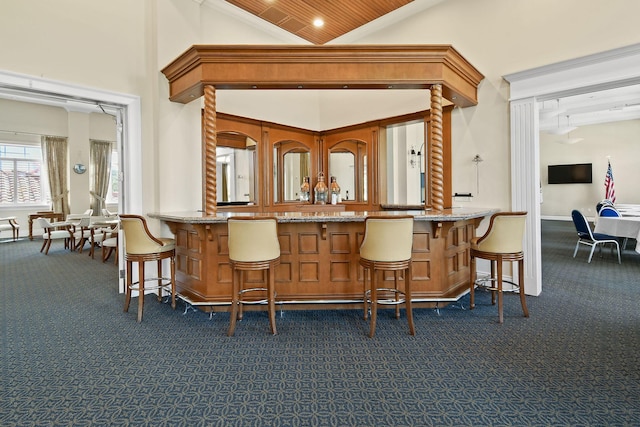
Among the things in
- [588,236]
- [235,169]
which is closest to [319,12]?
[235,169]

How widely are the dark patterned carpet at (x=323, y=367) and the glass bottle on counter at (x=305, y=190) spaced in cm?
305

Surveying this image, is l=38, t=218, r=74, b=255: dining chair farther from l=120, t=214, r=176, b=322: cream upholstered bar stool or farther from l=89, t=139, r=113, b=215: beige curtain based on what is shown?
l=120, t=214, r=176, b=322: cream upholstered bar stool

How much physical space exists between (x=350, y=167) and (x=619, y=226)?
4.86 m

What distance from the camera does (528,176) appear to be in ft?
13.5

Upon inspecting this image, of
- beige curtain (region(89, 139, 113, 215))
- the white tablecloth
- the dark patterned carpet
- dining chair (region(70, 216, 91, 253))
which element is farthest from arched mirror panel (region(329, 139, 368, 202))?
beige curtain (region(89, 139, 113, 215))

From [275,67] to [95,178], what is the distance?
30.1ft

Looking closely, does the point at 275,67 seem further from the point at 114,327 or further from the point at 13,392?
the point at 13,392

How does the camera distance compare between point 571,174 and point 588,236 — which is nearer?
point 588,236

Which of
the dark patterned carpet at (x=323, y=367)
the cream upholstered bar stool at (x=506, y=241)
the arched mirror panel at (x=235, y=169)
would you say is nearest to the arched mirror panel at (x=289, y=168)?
the arched mirror panel at (x=235, y=169)

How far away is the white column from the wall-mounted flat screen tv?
10.8 meters

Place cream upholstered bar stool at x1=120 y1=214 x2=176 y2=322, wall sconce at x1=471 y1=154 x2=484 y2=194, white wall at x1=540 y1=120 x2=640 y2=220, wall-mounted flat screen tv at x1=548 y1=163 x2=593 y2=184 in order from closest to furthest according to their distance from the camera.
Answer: cream upholstered bar stool at x1=120 y1=214 x2=176 y2=322 → wall sconce at x1=471 y1=154 x2=484 y2=194 → white wall at x1=540 y1=120 x2=640 y2=220 → wall-mounted flat screen tv at x1=548 y1=163 x2=593 y2=184

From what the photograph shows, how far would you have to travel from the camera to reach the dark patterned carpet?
191 centimetres

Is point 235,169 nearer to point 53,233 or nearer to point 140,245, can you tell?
point 140,245

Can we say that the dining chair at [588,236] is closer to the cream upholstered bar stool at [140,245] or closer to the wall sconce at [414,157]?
the wall sconce at [414,157]
